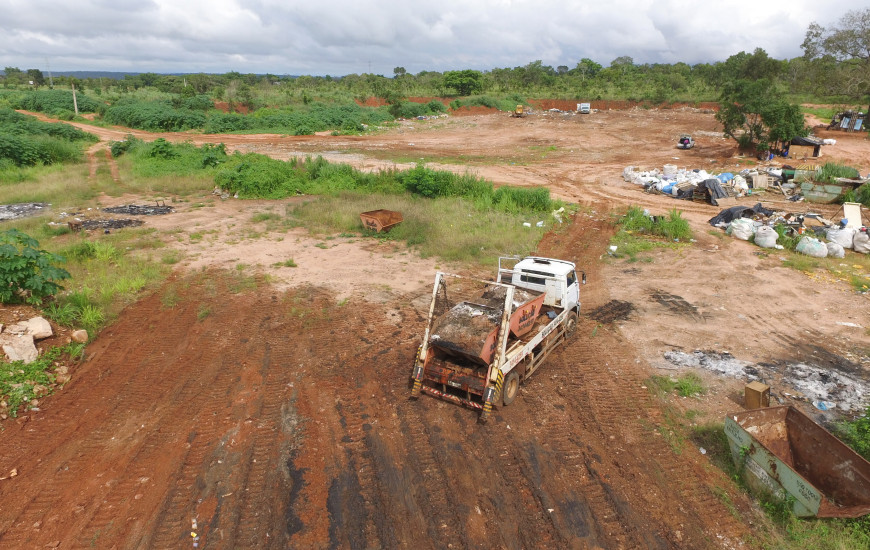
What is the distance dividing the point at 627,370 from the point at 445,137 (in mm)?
35817

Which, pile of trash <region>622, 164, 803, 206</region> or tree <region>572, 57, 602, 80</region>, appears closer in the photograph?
pile of trash <region>622, 164, 803, 206</region>

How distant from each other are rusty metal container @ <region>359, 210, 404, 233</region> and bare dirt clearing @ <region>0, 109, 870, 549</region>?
241 centimetres

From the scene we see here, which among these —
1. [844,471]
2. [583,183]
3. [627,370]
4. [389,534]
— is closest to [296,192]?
[583,183]

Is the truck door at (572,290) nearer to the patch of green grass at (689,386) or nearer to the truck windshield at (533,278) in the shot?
the truck windshield at (533,278)

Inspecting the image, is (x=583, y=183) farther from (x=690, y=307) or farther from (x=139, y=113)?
(x=139, y=113)

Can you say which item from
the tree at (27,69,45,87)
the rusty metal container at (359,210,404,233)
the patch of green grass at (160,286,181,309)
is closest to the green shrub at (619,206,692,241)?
the rusty metal container at (359,210,404,233)

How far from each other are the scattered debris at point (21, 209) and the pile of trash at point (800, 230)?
26.7m

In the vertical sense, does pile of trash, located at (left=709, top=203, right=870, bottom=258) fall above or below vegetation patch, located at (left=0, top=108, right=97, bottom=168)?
below

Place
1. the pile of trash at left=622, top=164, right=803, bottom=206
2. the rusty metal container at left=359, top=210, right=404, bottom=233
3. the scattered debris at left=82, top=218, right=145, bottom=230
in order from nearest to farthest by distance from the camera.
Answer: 1. the rusty metal container at left=359, top=210, right=404, bottom=233
2. the scattered debris at left=82, top=218, right=145, bottom=230
3. the pile of trash at left=622, top=164, right=803, bottom=206

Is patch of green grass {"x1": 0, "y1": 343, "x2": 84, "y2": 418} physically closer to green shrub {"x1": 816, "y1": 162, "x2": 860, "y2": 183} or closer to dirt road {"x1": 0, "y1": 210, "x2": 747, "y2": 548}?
dirt road {"x1": 0, "y1": 210, "x2": 747, "y2": 548}

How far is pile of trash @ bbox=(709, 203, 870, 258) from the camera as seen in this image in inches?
614

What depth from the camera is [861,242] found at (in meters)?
15.7

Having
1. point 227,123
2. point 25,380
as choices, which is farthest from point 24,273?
point 227,123

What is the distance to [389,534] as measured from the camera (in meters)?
6.08
